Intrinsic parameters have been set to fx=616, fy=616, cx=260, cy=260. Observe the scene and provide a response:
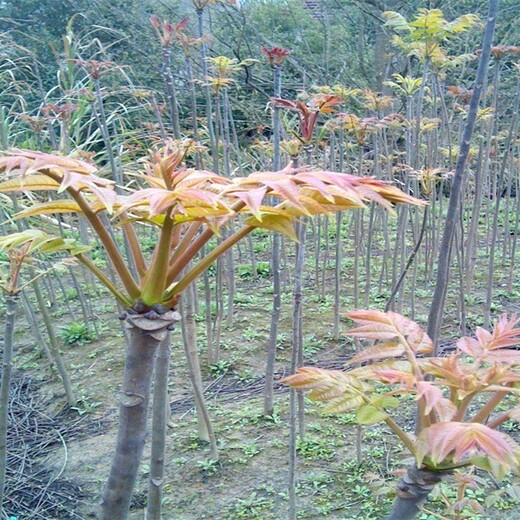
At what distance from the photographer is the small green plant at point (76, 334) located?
8.54ft

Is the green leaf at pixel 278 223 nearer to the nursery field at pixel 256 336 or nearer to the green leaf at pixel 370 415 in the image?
the nursery field at pixel 256 336

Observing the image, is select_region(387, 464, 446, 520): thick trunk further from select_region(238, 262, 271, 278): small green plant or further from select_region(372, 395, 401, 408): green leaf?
select_region(238, 262, 271, 278): small green plant

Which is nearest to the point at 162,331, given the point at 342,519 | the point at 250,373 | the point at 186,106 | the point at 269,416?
the point at 342,519

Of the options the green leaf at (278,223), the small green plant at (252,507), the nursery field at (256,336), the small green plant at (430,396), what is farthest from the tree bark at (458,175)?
the small green plant at (252,507)

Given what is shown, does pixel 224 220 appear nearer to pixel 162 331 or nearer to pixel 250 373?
pixel 162 331

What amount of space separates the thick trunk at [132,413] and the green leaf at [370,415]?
0.17 metres

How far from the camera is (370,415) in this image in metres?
0.48

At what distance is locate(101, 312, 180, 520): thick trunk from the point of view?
52 cm

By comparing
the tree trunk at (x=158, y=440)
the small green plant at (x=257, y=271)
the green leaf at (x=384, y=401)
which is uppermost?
the green leaf at (x=384, y=401)

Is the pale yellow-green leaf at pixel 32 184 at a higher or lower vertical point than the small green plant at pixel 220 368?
higher

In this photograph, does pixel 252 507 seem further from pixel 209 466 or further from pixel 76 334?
pixel 76 334

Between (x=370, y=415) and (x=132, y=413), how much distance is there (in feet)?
0.67

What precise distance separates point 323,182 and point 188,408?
1589 mm

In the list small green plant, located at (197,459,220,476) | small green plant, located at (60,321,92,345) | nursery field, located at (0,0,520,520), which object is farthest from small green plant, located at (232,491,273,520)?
small green plant, located at (60,321,92,345)
